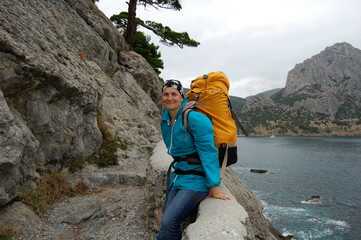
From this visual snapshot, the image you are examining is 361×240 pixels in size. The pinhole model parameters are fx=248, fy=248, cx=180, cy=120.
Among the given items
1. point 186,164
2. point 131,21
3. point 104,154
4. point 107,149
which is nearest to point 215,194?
point 186,164

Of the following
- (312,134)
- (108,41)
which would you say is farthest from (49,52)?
(312,134)

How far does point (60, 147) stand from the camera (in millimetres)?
7309

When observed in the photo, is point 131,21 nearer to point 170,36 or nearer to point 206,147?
point 170,36

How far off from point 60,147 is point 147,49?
18288 millimetres

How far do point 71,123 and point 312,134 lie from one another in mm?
183078

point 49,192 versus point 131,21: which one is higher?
point 131,21

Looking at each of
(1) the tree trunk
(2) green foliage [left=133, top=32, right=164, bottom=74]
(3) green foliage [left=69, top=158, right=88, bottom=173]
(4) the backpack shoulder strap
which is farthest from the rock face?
(2) green foliage [left=133, top=32, right=164, bottom=74]

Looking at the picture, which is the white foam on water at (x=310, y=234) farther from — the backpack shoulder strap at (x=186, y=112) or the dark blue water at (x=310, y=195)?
the backpack shoulder strap at (x=186, y=112)

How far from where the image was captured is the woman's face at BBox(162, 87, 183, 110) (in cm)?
368

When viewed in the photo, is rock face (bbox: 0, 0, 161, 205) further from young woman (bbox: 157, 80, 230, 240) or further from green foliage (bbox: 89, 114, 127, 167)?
young woman (bbox: 157, 80, 230, 240)

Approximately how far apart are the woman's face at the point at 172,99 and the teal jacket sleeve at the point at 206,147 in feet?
1.54

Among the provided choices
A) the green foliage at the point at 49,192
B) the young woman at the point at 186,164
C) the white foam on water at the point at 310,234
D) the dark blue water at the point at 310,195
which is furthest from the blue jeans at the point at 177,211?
the dark blue water at the point at 310,195

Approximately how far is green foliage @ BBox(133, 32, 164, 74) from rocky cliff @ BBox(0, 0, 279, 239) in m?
12.3

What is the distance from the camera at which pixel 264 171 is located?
4625 centimetres
